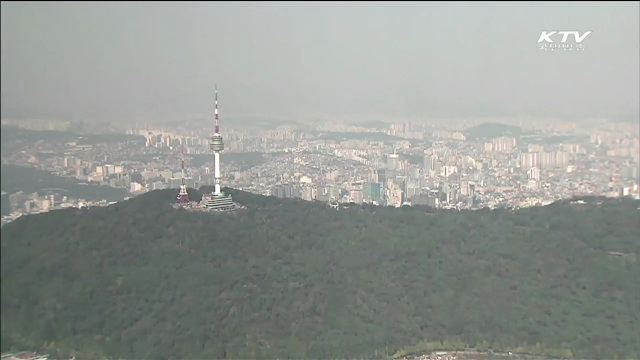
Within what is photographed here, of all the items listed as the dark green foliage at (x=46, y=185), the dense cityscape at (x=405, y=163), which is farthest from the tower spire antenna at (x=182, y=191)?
the dark green foliage at (x=46, y=185)

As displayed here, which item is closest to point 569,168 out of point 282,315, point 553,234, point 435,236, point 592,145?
point 592,145

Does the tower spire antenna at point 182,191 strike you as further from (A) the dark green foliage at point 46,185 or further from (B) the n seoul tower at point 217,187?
(A) the dark green foliage at point 46,185

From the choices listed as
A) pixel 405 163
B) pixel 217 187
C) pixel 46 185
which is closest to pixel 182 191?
pixel 217 187

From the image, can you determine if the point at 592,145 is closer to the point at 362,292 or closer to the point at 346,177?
the point at 346,177

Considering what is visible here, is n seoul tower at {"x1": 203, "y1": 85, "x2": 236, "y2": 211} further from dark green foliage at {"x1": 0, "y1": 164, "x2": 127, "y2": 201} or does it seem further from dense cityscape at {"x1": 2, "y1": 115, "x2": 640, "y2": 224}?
dark green foliage at {"x1": 0, "y1": 164, "x2": 127, "y2": 201}

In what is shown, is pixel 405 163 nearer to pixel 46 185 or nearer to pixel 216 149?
pixel 216 149
